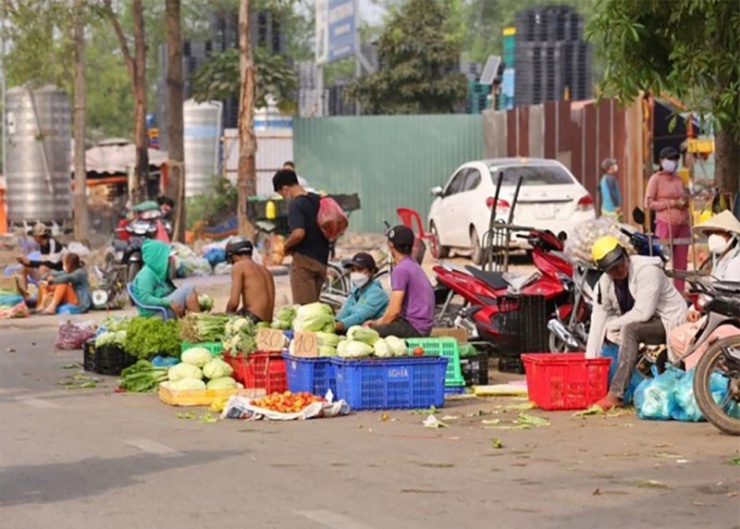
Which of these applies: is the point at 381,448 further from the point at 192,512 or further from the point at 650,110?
the point at 650,110

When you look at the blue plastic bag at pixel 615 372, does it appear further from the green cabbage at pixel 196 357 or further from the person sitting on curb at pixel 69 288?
the person sitting on curb at pixel 69 288

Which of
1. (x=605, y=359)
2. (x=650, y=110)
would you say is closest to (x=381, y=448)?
(x=605, y=359)

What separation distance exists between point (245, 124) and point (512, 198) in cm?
730

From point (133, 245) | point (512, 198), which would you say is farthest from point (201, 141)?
point (133, 245)

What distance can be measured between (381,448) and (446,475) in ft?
4.35

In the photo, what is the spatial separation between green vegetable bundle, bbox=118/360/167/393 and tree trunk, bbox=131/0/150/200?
73.1ft

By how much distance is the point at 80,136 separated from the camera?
3834 cm

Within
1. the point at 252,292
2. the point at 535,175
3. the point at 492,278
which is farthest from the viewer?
the point at 535,175

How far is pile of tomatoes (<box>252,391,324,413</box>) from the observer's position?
13015 mm

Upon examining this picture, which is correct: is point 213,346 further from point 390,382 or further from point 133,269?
point 133,269

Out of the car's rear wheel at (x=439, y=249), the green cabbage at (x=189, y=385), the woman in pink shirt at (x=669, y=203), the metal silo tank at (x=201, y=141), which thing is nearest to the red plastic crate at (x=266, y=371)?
the green cabbage at (x=189, y=385)

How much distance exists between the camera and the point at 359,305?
1510cm

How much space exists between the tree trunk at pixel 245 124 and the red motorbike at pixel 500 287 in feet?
48.9

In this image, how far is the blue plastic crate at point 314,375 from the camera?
531 inches
